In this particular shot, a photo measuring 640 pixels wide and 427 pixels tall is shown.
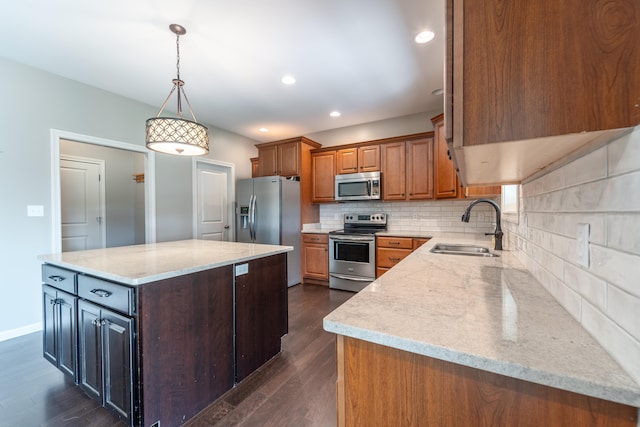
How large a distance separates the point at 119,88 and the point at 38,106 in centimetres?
75

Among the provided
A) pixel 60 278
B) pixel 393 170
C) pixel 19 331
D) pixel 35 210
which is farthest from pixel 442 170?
pixel 19 331

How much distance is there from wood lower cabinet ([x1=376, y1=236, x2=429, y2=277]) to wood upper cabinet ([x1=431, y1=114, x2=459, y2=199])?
0.66m

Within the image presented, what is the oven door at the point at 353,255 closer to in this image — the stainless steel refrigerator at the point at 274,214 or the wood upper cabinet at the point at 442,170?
the stainless steel refrigerator at the point at 274,214

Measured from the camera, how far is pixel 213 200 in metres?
4.43

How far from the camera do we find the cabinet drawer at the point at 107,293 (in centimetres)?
126

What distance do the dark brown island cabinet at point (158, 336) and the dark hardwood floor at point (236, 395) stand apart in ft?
0.42

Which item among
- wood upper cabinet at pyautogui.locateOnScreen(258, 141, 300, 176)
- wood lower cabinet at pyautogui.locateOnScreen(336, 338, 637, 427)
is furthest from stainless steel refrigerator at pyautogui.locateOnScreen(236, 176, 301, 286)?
wood lower cabinet at pyautogui.locateOnScreen(336, 338, 637, 427)

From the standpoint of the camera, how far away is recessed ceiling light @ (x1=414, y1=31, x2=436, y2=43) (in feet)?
6.82

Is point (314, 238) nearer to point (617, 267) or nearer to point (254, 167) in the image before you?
point (254, 167)

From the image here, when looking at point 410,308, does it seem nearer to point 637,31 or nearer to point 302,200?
point 637,31

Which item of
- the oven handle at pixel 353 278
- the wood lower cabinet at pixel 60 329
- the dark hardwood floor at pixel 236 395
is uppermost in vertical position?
the wood lower cabinet at pixel 60 329

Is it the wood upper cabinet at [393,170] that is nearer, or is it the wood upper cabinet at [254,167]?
the wood upper cabinet at [393,170]

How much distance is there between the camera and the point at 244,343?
1.78m

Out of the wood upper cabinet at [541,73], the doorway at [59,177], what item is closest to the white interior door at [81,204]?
the doorway at [59,177]
